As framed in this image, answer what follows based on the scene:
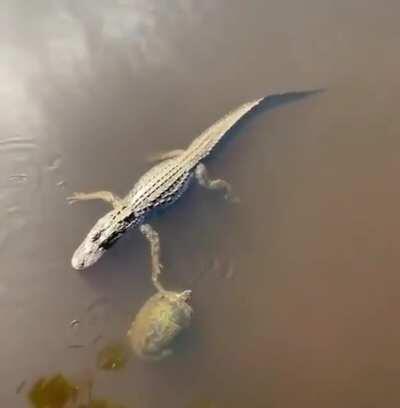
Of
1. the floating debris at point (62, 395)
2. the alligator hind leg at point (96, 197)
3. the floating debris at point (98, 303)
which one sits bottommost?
the floating debris at point (62, 395)

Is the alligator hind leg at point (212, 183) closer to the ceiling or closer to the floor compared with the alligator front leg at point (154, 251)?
closer to the ceiling

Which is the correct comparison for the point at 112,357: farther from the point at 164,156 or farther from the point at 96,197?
the point at 164,156

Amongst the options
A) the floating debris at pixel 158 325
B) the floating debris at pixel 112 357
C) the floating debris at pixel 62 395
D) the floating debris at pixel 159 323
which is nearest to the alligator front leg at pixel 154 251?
the floating debris at pixel 159 323

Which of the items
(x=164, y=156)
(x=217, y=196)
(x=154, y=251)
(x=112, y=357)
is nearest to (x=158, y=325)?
(x=112, y=357)

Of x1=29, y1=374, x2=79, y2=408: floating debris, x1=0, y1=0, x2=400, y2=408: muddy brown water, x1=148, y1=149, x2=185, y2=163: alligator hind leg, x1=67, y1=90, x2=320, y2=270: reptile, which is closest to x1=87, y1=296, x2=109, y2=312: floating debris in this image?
x1=0, y1=0, x2=400, y2=408: muddy brown water

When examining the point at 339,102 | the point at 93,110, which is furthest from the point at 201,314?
the point at 339,102

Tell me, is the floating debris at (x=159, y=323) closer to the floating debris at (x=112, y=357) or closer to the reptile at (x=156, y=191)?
the floating debris at (x=112, y=357)
